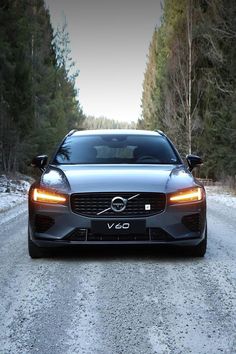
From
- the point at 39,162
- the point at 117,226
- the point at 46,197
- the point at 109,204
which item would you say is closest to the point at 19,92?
the point at 39,162

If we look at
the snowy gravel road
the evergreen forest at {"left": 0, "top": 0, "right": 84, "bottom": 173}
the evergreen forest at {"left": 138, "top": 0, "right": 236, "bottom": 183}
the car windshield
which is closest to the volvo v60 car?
the snowy gravel road

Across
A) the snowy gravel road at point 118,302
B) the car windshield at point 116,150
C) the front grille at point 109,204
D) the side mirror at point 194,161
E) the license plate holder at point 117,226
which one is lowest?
the snowy gravel road at point 118,302

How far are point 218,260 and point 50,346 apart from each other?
3003mm

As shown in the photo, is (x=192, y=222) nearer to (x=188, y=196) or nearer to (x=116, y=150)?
(x=188, y=196)

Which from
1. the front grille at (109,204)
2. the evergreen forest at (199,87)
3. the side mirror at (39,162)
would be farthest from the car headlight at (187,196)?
the evergreen forest at (199,87)

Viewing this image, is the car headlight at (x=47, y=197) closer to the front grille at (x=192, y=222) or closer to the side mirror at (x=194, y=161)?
the front grille at (x=192, y=222)

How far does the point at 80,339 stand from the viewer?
333 centimetres

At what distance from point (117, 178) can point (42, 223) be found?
943 millimetres

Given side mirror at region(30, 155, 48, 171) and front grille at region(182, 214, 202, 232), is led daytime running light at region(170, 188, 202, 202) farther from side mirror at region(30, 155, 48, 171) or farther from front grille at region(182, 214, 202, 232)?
side mirror at region(30, 155, 48, 171)

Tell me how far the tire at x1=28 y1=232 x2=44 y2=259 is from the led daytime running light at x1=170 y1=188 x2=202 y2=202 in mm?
1581

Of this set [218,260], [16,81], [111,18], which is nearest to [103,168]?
[218,260]

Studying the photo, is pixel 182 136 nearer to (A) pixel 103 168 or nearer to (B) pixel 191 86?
(B) pixel 191 86

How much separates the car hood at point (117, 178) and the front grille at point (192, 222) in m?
0.33

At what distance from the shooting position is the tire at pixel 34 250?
581cm
